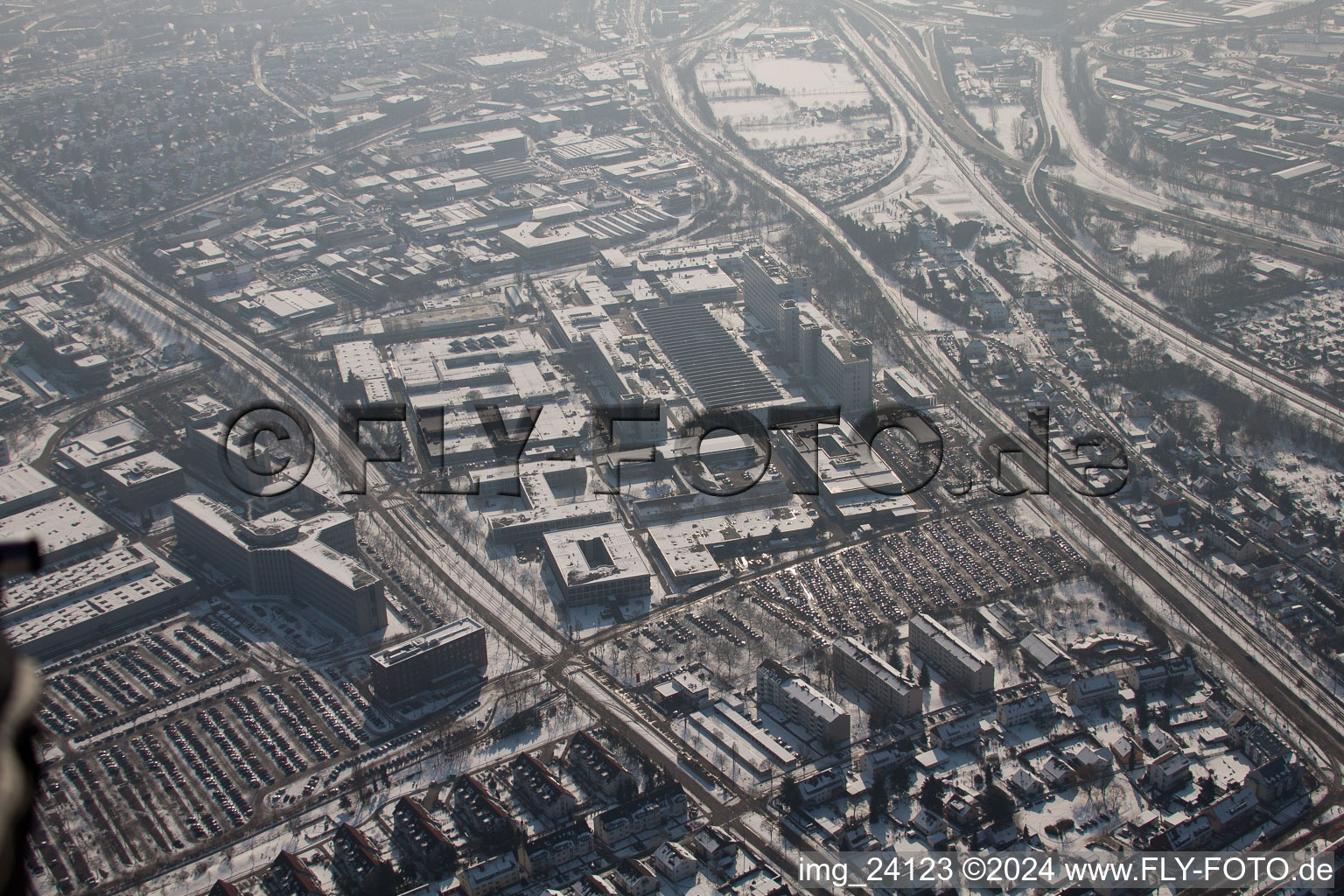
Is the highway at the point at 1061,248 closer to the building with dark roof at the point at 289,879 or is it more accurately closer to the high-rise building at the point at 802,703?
the high-rise building at the point at 802,703

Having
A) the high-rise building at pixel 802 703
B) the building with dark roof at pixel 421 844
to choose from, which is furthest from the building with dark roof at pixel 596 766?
the high-rise building at pixel 802 703

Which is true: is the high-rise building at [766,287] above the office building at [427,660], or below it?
above

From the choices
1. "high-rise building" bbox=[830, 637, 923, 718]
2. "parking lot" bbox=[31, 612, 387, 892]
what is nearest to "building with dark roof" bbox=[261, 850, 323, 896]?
"parking lot" bbox=[31, 612, 387, 892]

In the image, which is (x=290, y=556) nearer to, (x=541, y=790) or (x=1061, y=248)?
(x=541, y=790)

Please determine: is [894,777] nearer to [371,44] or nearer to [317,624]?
[317,624]

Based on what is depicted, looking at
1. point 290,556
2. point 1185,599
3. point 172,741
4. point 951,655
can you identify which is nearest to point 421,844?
point 172,741

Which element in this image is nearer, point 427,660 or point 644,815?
point 644,815

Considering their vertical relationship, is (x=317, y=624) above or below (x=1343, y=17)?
below

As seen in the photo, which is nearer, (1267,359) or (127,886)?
(127,886)

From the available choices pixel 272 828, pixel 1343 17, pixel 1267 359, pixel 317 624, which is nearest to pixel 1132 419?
pixel 1267 359

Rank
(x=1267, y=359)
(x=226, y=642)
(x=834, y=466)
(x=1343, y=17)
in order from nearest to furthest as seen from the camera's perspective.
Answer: (x=226, y=642), (x=834, y=466), (x=1267, y=359), (x=1343, y=17)

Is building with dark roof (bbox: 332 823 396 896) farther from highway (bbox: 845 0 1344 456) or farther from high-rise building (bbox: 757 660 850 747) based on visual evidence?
highway (bbox: 845 0 1344 456)
